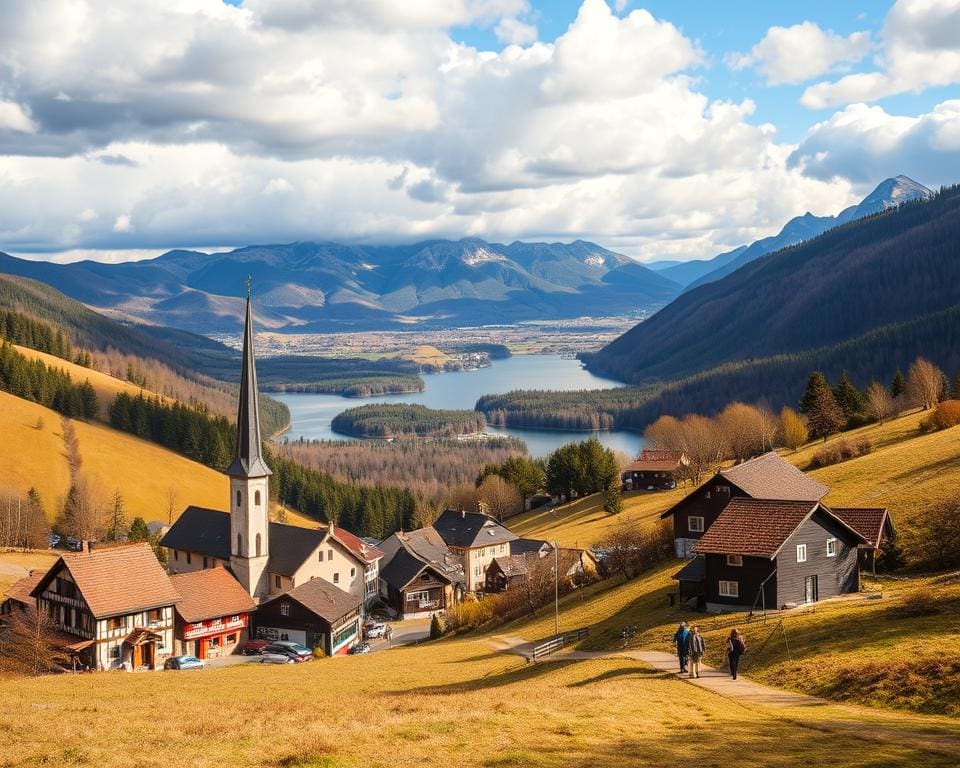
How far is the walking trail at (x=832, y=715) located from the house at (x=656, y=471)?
77212mm

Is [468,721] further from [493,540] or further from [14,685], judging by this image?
[493,540]

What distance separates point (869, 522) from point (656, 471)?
6452cm

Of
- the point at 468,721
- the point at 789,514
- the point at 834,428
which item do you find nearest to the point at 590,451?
the point at 834,428

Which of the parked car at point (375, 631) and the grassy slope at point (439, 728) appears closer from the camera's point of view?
the grassy slope at point (439, 728)

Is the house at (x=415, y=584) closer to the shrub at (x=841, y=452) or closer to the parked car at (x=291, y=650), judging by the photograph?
the parked car at (x=291, y=650)

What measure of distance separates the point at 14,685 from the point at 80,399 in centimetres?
11100

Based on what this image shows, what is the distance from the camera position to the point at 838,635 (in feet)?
107

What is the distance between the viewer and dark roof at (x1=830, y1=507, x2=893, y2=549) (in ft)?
150

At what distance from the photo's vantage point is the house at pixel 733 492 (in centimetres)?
5638

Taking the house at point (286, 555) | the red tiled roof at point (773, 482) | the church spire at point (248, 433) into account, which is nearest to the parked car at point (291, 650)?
the house at point (286, 555)

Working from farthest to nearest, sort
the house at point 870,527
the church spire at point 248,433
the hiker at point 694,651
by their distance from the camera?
the church spire at point 248,433
the house at point 870,527
the hiker at point 694,651

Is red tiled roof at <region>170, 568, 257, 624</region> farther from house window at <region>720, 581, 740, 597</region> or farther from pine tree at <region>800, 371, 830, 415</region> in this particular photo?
pine tree at <region>800, 371, 830, 415</region>

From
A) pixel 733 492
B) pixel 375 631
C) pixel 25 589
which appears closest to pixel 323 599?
pixel 375 631

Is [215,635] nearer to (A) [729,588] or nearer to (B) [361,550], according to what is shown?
(B) [361,550]
